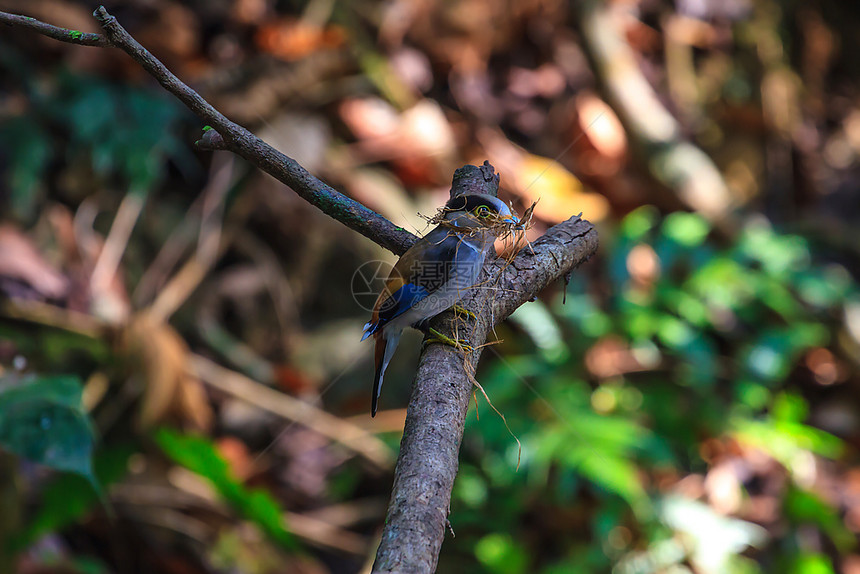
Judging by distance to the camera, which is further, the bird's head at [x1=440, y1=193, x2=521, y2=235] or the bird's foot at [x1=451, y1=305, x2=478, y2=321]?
the bird's head at [x1=440, y1=193, x2=521, y2=235]

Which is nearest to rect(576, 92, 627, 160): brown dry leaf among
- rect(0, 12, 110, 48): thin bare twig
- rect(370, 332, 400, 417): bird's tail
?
rect(370, 332, 400, 417): bird's tail

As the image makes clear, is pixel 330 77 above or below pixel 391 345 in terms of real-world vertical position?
above

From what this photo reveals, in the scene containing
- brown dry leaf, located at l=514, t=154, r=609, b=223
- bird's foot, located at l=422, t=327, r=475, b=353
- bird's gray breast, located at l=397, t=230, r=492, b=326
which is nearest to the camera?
bird's foot, located at l=422, t=327, r=475, b=353

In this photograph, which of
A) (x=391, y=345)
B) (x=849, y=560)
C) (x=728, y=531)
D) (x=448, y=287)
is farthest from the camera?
(x=849, y=560)

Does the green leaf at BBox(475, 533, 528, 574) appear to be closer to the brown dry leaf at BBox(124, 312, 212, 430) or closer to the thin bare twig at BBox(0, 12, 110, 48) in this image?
the brown dry leaf at BBox(124, 312, 212, 430)

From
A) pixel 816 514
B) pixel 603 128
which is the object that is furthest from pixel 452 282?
pixel 603 128

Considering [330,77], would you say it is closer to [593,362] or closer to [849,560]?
[593,362]

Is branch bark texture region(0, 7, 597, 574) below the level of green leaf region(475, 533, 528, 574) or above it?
below

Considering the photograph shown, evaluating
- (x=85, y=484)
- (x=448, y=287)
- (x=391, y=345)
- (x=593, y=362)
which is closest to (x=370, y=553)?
(x=85, y=484)
